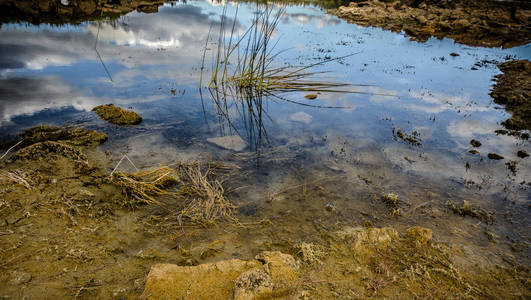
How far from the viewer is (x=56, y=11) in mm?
12422

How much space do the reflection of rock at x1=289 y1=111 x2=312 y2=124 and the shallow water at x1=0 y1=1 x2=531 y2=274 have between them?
2.0 inches

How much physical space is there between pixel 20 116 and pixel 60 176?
99.1 inches

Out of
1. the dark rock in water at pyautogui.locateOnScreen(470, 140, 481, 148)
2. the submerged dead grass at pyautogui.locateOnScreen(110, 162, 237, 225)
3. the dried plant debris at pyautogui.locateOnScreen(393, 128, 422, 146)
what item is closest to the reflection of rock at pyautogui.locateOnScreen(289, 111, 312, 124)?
the dried plant debris at pyautogui.locateOnScreen(393, 128, 422, 146)

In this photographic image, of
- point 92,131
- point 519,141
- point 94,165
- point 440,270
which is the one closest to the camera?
point 440,270

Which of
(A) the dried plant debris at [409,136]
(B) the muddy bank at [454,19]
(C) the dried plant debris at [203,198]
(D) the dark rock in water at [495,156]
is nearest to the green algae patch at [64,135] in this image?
(C) the dried plant debris at [203,198]

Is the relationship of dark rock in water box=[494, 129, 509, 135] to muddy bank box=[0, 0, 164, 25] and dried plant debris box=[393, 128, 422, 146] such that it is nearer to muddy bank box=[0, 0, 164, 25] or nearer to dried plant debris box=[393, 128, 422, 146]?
dried plant debris box=[393, 128, 422, 146]

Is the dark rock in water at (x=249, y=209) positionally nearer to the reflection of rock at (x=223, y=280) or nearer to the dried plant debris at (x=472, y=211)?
the reflection of rock at (x=223, y=280)

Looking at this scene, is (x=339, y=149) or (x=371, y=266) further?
(x=339, y=149)

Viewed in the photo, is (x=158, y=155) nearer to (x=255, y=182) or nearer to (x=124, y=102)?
(x=255, y=182)

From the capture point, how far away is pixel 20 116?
4691 mm

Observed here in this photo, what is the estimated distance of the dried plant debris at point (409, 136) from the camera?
16.7ft

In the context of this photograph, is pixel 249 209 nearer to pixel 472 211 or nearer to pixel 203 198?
pixel 203 198

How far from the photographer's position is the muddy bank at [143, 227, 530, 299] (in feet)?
6.46

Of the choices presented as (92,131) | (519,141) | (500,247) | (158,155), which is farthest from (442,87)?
(92,131)
